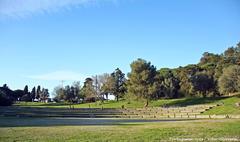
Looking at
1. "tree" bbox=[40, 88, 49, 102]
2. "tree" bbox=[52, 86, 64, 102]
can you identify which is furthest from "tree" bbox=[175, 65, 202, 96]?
"tree" bbox=[40, 88, 49, 102]

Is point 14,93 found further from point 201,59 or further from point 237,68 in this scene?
point 237,68

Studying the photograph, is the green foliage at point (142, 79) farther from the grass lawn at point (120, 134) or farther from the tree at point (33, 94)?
the tree at point (33, 94)

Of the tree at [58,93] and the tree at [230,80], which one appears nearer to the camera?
the tree at [230,80]

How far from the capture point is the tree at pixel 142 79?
75.8m

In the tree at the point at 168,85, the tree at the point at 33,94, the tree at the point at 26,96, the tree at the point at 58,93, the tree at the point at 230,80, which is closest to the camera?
the tree at the point at 230,80

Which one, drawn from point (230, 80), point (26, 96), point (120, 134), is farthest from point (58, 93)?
point (120, 134)

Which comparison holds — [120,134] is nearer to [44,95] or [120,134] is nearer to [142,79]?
[142,79]

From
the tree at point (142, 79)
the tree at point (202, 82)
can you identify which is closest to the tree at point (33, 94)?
the tree at point (142, 79)

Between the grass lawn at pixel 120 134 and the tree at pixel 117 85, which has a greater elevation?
the tree at pixel 117 85

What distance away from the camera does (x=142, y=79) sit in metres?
77.3

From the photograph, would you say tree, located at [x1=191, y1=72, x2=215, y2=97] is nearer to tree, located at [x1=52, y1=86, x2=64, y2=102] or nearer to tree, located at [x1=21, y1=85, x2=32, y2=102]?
tree, located at [x1=52, y1=86, x2=64, y2=102]

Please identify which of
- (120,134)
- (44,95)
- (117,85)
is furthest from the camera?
(44,95)

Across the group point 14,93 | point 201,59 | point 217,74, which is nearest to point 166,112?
point 217,74

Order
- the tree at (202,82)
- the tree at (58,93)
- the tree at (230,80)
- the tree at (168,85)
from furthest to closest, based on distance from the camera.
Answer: the tree at (58,93)
the tree at (168,85)
the tree at (202,82)
the tree at (230,80)
